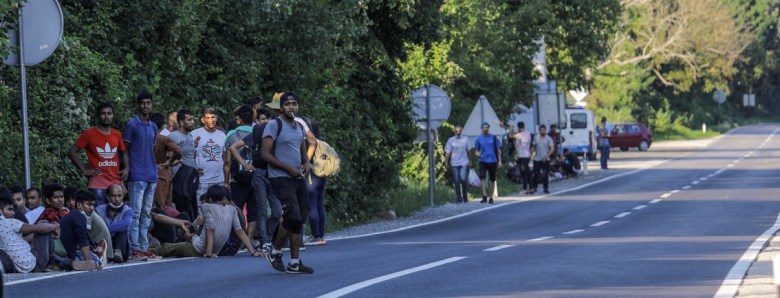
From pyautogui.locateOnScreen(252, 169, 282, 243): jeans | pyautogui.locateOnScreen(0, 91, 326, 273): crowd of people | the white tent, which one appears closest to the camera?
pyautogui.locateOnScreen(0, 91, 326, 273): crowd of people

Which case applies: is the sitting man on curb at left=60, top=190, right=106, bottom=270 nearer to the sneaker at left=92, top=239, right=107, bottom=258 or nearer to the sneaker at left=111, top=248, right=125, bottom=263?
the sneaker at left=92, top=239, right=107, bottom=258

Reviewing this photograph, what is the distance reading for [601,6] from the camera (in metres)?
50.9

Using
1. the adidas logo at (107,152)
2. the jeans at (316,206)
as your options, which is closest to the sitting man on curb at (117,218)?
the adidas logo at (107,152)

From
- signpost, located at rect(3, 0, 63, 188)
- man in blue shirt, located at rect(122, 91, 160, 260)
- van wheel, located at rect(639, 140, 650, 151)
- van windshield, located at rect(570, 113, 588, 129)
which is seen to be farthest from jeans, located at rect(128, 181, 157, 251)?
van wheel, located at rect(639, 140, 650, 151)

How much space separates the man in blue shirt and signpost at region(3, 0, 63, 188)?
68.2 inches

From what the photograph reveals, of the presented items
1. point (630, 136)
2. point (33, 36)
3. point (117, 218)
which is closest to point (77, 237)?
point (117, 218)

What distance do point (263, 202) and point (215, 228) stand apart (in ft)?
3.20

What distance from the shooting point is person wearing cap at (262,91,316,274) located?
14492 mm

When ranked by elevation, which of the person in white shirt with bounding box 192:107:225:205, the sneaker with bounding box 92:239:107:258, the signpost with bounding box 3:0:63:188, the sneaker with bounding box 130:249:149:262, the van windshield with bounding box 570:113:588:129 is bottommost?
the sneaker with bounding box 130:249:149:262

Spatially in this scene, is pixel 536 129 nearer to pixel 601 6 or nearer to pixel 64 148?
pixel 601 6

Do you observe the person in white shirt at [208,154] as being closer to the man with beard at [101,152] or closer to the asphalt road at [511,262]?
the asphalt road at [511,262]

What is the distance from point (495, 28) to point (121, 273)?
96.1 feet

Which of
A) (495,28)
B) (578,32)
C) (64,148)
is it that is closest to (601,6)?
(578,32)

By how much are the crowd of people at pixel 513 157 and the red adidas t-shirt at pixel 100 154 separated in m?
17.1
